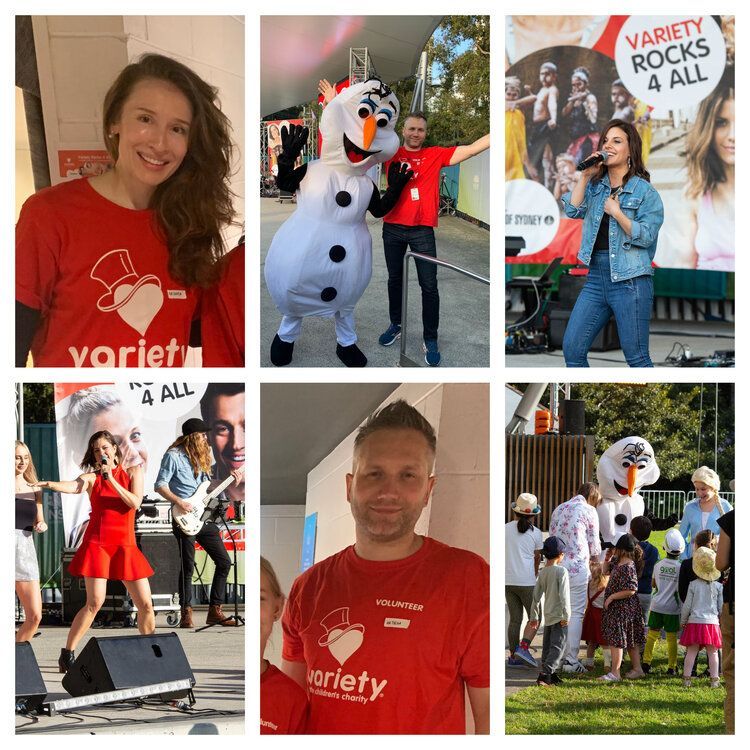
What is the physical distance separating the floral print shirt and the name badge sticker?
22.0 inches

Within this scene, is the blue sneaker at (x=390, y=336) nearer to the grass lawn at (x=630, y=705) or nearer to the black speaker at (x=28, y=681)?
the grass lawn at (x=630, y=705)

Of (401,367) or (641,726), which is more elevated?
(401,367)

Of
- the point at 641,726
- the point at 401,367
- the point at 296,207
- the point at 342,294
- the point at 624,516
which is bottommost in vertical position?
the point at 641,726

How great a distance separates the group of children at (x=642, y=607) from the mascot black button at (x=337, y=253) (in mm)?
1120

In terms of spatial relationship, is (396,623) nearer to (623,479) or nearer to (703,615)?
(623,479)

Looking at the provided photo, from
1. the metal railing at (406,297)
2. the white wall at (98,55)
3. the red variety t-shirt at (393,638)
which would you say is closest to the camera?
the red variety t-shirt at (393,638)

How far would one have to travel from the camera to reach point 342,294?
354 cm

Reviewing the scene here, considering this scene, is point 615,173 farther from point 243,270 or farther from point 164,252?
point 164,252

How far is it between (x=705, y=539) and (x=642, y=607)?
298 mm

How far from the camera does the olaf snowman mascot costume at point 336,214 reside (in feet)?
11.5

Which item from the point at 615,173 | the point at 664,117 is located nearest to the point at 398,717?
the point at 615,173

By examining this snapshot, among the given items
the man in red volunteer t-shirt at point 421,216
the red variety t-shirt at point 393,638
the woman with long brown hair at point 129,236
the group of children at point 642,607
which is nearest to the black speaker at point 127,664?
the red variety t-shirt at point 393,638

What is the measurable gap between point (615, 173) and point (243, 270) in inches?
48.6

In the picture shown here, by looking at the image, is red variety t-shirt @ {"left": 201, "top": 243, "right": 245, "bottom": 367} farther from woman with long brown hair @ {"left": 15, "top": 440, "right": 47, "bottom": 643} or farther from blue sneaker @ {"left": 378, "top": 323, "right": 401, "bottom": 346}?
woman with long brown hair @ {"left": 15, "top": 440, "right": 47, "bottom": 643}
